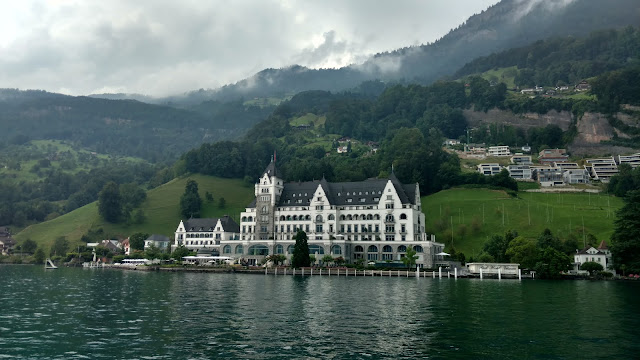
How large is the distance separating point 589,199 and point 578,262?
62498 mm

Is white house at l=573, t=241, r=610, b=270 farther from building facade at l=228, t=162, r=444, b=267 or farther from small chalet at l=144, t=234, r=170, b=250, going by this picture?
small chalet at l=144, t=234, r=170, b=250

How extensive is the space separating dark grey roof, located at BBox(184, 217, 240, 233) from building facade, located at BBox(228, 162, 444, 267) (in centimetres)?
996

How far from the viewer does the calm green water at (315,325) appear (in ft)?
112

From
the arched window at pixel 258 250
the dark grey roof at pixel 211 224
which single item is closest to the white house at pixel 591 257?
the arched window at pixel 258 250

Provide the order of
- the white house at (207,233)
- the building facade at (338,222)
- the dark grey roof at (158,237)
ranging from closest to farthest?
the building facade at (338,222)
the white house at (207,233)
the dark grey roof at (158,237)

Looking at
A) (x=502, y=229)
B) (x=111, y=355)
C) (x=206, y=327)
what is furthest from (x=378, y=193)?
(x=111, y=355)

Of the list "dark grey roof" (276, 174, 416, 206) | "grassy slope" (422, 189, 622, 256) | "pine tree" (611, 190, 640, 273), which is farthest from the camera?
"dark grey roof" (276, 174, 416, 206)

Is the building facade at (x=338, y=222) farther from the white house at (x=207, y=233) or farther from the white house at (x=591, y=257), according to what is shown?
the white house at (x=591, y=257)

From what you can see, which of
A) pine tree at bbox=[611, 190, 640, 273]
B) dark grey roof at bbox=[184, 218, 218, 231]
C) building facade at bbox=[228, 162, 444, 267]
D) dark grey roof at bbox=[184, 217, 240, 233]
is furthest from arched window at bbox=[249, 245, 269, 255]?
pine tree at bbox=[611, 190, 640, 273]

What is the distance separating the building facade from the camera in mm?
136875

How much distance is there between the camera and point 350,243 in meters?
140

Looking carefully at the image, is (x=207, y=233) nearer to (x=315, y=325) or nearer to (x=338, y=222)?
(x=338, y=222)

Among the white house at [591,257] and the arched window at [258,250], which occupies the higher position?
the arched window at [258,250]

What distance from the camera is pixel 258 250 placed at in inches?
5787
